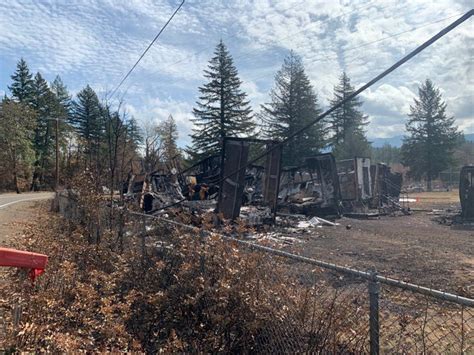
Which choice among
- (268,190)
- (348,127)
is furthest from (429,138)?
(268,190)

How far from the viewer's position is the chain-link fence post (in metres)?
2.81

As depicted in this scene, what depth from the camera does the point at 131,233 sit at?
8000 millimetres

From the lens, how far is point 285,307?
3734 millimetres

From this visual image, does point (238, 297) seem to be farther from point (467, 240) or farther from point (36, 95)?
point (36, 95)

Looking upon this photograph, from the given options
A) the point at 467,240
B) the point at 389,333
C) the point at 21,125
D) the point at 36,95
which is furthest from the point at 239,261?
the point at 36,95

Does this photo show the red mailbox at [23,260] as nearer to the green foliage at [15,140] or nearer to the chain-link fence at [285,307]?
the chain-link fence at [285,307]

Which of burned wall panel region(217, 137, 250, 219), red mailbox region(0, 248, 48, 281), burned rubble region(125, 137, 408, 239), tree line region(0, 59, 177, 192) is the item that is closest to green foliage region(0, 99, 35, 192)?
tree line region(0, 59, 177, 192)

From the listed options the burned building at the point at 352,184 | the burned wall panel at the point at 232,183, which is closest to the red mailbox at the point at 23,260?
the burned wall panel at the point at 232,183

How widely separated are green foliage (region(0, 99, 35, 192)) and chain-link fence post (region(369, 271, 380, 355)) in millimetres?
54137

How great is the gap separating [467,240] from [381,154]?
9731cm

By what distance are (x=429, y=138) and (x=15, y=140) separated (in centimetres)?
5551

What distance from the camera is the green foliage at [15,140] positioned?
162ft

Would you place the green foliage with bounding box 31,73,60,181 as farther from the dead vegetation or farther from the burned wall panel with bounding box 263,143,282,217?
the dead vegetation

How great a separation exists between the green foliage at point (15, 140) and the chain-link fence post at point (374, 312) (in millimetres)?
54137
